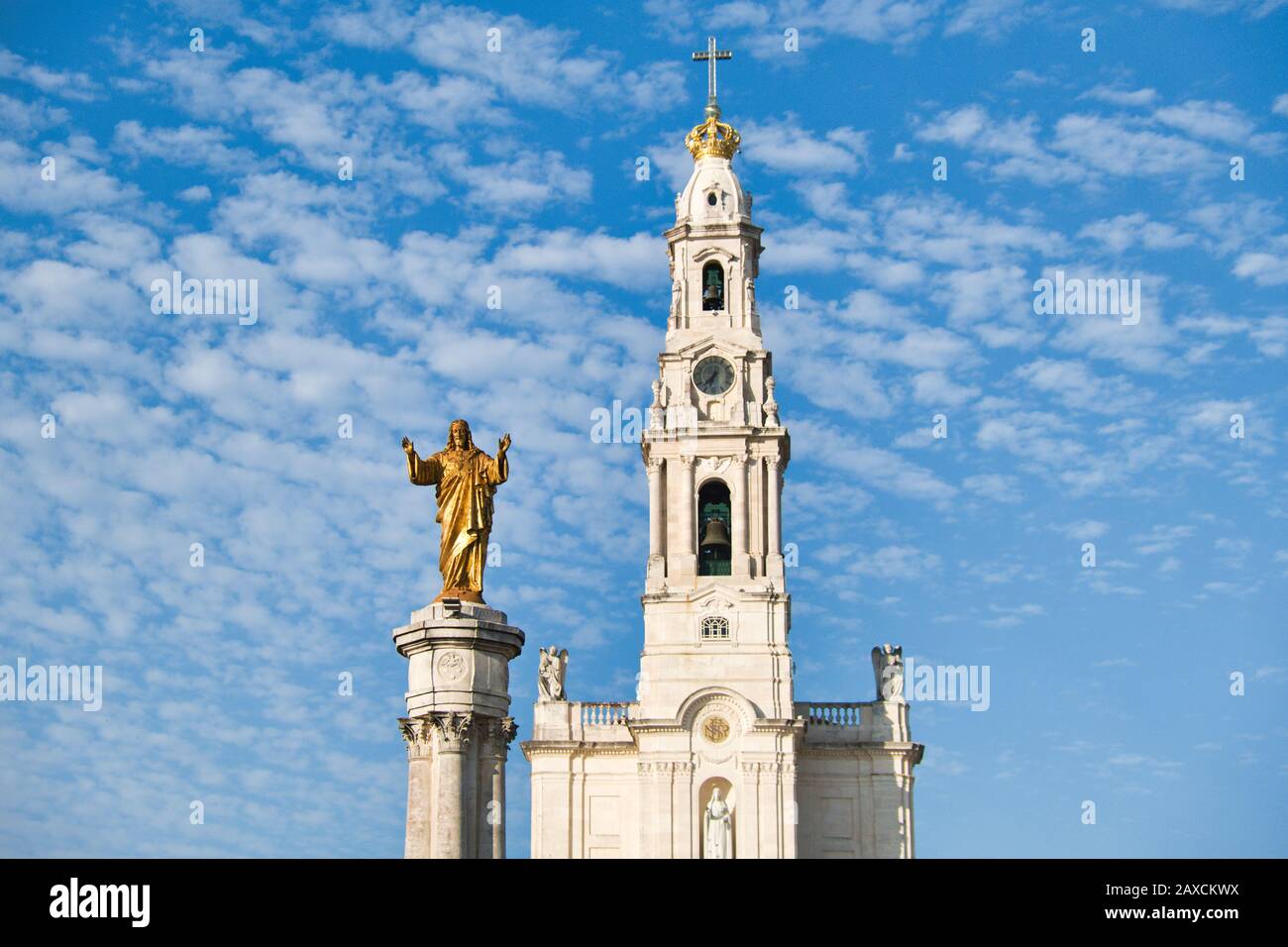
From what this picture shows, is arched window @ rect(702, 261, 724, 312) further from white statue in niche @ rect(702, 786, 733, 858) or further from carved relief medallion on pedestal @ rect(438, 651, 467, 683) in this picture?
carved relief medallion on pedestal @ rect(438, 651, 467, 683)

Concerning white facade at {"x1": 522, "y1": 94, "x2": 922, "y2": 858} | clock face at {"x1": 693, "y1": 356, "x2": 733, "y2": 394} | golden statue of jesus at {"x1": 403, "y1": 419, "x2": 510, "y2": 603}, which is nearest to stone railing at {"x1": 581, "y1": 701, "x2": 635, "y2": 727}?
white facade at {"x1": 522, "y1": 94, "x2": 922, "y2": 858}

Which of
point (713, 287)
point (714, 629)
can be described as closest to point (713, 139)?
point (713, 287)

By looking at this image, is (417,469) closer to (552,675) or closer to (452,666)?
(452,666)

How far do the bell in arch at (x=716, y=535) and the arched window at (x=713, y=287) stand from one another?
28.4 ft

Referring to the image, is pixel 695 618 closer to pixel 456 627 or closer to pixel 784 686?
pixel 784 686

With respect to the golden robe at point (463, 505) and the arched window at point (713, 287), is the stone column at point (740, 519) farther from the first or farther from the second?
the golden robe at point (463, 505)

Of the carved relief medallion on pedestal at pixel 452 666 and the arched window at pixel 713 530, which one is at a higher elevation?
the arched window at pixel 713 530

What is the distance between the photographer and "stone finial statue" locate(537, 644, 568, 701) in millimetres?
75000

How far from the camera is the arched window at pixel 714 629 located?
7294cm

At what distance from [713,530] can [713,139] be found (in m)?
16.3

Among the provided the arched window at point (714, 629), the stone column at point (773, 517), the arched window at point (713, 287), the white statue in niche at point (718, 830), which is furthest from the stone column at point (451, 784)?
the arched window at point (713, 287)

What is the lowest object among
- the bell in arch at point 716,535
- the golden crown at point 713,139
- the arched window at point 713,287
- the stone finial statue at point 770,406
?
the bell in arch at point 716,535
